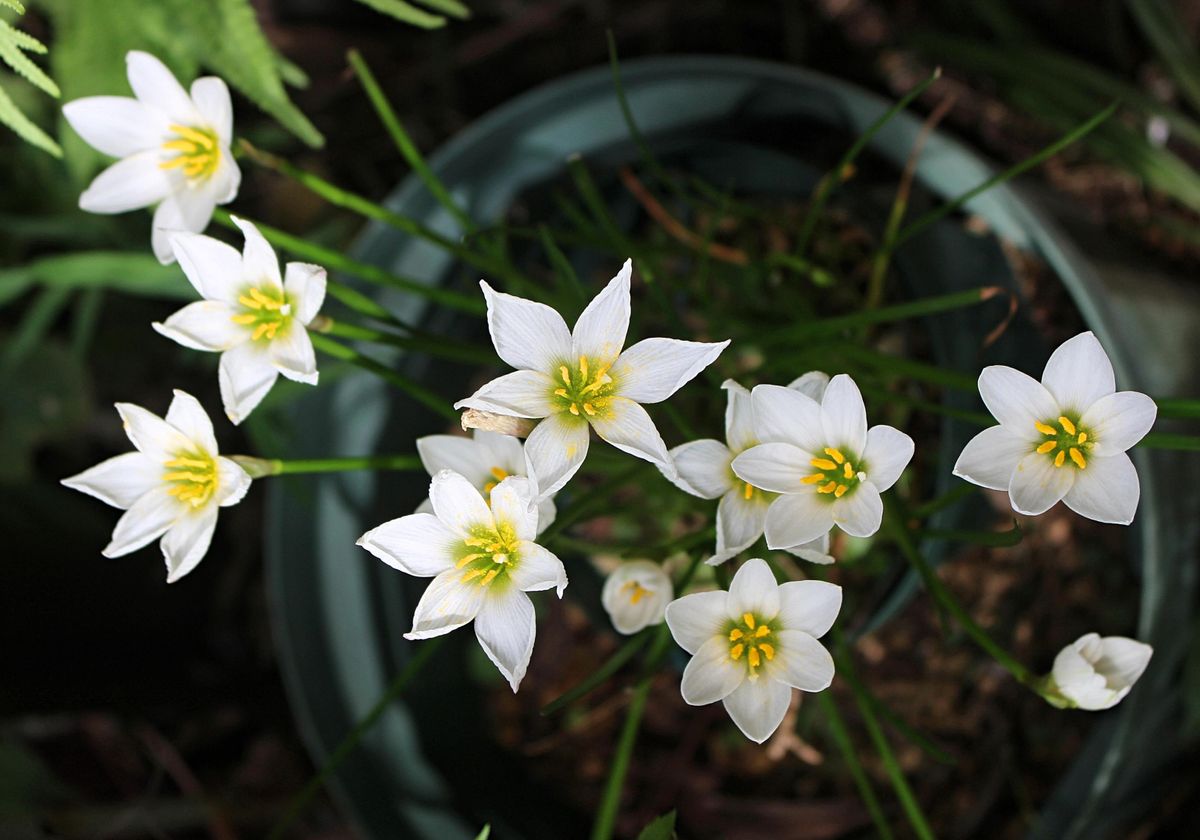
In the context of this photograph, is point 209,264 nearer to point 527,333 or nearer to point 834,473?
point 527,333

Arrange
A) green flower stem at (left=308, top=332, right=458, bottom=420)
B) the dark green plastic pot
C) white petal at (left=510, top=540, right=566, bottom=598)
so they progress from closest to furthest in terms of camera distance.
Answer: white petal at (left=510, top=540, right=566, bottom=598), green flower stem at (left=308, top=332, right=458, bottom=420), the dark green plastic pot

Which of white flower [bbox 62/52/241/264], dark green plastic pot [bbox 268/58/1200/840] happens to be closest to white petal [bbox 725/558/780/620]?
dark green plastic pot [bbox 268/58/1200/840]

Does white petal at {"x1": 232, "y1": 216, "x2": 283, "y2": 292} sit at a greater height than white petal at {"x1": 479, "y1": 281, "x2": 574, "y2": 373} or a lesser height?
greater

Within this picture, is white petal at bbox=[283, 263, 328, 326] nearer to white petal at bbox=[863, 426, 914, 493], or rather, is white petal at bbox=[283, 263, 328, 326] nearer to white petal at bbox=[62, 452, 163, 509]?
white petal at bbox=[62, 452, 163, 509]

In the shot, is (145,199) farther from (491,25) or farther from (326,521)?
(491,25)

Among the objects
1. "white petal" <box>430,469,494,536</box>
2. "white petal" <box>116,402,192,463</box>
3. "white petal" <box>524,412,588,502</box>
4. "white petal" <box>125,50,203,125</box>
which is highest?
"white petal" <box>125,50,203,125</box>

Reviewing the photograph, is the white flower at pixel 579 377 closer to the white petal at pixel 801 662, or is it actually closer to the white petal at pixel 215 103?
the white petal at pixel 801 662
